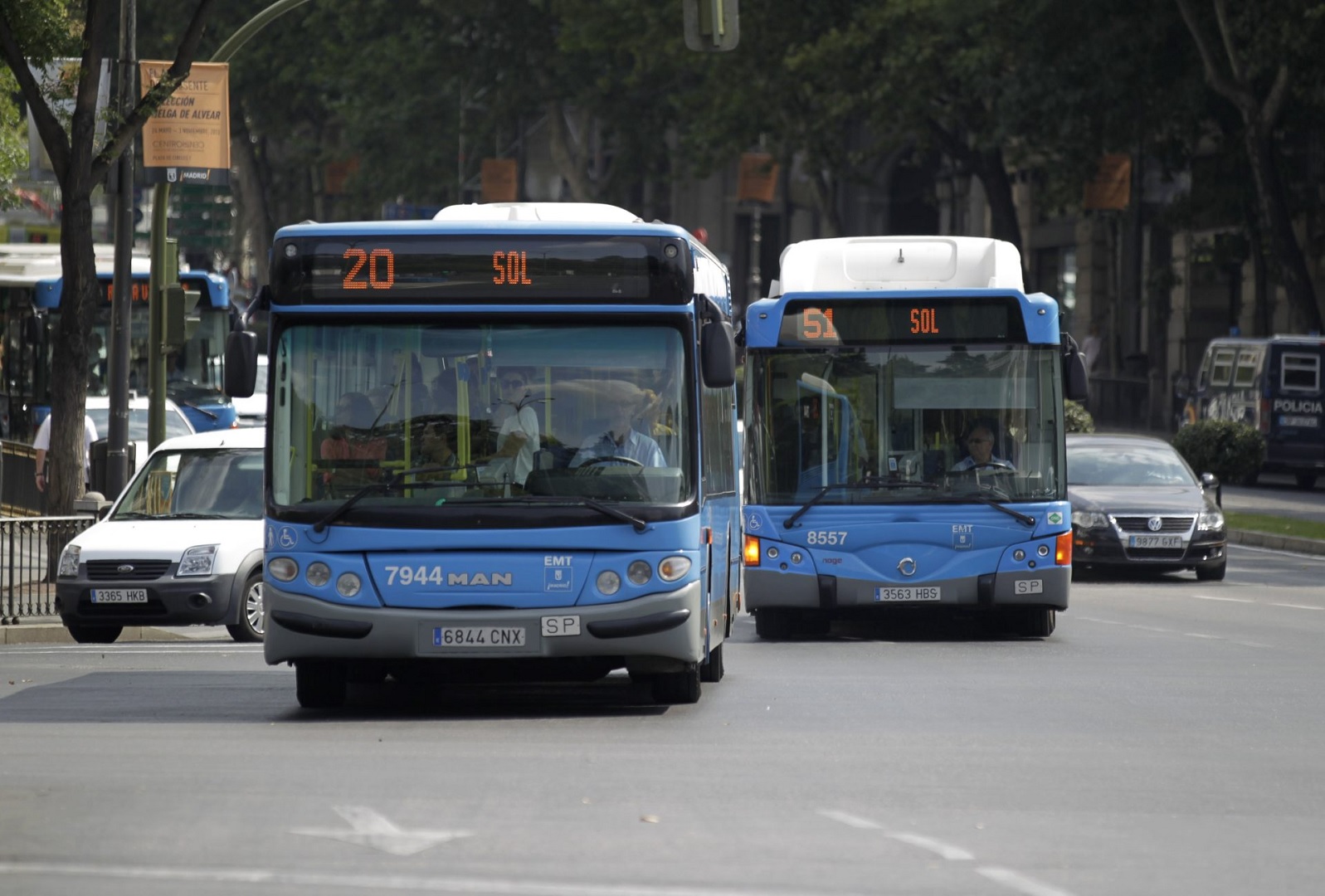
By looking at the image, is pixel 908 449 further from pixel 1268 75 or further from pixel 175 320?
pixel 1268 75

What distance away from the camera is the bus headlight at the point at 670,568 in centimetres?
1143

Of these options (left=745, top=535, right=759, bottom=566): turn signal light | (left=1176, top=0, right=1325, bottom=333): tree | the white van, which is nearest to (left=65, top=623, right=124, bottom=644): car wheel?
the white van

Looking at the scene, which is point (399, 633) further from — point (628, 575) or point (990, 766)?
point (990, 766)

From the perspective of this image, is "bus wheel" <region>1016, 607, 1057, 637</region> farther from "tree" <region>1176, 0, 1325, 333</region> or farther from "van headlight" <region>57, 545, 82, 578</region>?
"tree" <region>1176, 0, 1325, 333</region>

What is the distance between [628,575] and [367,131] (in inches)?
2051

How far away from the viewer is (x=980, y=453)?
16.8m

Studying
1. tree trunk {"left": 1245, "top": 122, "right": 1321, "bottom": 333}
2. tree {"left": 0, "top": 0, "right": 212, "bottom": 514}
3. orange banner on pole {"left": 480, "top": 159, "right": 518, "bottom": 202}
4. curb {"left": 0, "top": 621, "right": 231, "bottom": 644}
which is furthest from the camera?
orange banner on pole {"left": 480, "top": 159, "right": 518, "bottom": 202}

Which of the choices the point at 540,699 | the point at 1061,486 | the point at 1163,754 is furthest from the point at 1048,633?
the point at 1163,754

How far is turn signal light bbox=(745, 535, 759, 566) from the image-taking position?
17.1 m

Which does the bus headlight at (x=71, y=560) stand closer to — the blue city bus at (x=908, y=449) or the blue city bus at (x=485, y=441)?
the blue city bus at (x=908, y=449)

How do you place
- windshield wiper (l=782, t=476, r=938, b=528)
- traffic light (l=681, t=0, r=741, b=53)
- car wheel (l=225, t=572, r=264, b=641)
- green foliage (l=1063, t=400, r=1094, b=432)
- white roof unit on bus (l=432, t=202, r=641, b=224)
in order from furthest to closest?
green foliage (l=1063, t=400, r=1094, b=432) → traffic light (l=681, t=0, r=741, b=53) → car wheel (l=225, t=572, r=264, b=641) → windshield wiper (l=782, t=476, r=938, b=528) → white roof unit on bus (l=432, t=202, r=641, b=224)

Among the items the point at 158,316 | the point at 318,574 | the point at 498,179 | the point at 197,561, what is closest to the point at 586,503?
the point at 318,574

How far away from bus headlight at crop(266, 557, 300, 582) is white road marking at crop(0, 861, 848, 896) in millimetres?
3890

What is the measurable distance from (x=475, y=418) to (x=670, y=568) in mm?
1143
